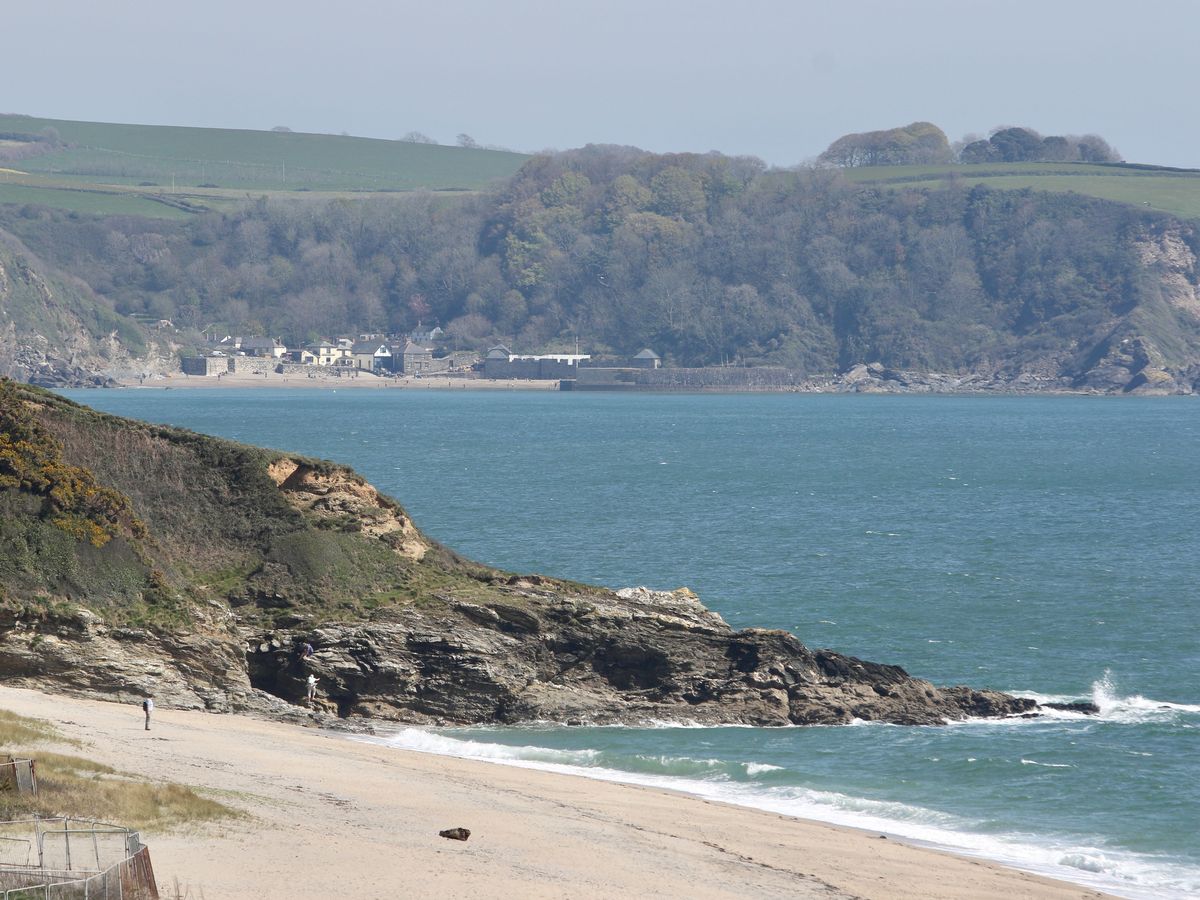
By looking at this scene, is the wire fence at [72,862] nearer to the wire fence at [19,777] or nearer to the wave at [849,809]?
the wire fence at [19,777]

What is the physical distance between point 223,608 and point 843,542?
38925 millimetres

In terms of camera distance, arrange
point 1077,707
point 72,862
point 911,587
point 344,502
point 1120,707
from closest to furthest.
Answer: point 72,862 → point 1077,707 → point 1120,707 → point 344,502 → point 911,587

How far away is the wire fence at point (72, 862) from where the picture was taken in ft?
59.0

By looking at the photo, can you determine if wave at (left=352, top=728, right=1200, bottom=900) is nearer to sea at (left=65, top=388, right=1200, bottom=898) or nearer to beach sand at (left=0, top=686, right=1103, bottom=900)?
sea at (left=65, top=388, right=1200, bottom=898)

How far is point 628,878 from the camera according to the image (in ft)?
74.9

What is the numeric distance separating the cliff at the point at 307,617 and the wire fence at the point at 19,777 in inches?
430

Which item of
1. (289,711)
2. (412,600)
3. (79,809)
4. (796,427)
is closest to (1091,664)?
(412,600)

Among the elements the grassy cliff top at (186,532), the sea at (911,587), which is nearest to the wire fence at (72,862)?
the sea at (911,587)

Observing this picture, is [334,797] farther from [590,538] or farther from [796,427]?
[796,427]

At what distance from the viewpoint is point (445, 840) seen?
78.8 feet

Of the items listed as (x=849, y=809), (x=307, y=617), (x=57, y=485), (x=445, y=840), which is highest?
(x=57, y=485)

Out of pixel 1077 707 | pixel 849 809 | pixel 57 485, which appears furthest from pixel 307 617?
pixel 1077 707

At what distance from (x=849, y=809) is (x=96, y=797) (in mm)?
14405

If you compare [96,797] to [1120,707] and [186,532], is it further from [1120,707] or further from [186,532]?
[1120,707]
